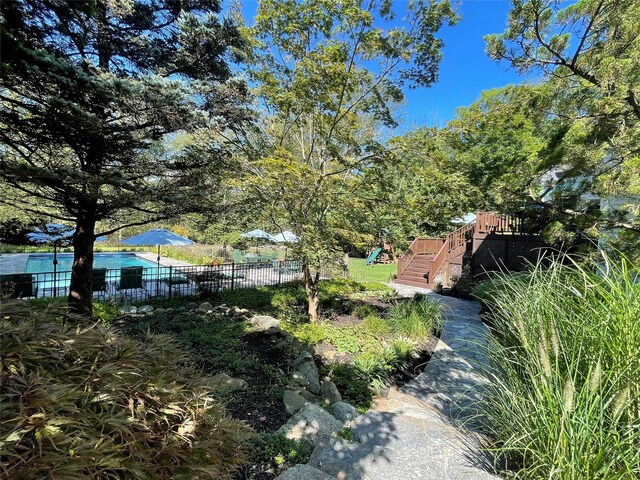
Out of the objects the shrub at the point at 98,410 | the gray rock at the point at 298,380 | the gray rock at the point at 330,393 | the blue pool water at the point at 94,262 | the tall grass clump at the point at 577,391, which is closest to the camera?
the shrub at the point at 98,410

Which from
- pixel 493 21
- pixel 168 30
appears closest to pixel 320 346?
pixel 168 30

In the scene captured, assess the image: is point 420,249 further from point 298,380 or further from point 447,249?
point 298,380

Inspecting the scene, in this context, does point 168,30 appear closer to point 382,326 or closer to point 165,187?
point 165,187

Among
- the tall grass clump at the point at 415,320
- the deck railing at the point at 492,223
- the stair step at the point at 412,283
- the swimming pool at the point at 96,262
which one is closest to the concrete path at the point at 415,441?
the tall grass clump at the point at 415,320

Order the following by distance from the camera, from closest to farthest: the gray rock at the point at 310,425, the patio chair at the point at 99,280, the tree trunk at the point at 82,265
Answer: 1. the gray rock at the point at 310,425
2. the tree trunk at the point at 82,265
3. the patio chair at the point at 99,280

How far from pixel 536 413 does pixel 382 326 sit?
407 centimetres

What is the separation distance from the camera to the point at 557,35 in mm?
4117

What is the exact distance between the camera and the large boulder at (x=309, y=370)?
3.95 m

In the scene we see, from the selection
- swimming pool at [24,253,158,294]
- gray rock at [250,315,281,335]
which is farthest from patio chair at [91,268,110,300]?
swimming pool at [24,253,158,294]

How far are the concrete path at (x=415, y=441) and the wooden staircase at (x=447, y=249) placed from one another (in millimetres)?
7137

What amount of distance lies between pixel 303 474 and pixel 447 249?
11.7 m

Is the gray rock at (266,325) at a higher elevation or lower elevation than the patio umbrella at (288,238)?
lower

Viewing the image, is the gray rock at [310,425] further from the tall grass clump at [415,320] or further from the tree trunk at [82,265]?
the tree trunk at [82,265]

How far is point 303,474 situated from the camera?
2.17 m
